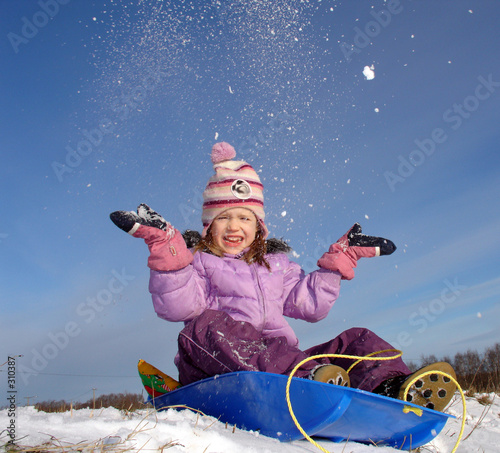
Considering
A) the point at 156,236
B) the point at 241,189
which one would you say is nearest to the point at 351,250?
the point at 241,189

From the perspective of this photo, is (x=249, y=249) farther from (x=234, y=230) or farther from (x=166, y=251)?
(x=166, y=251)

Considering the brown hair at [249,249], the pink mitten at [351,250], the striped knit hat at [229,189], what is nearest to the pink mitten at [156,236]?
the brown hair at [249,249]

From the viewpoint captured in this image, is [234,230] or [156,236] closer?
[156,236]

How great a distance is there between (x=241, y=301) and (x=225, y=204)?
3.37 ft

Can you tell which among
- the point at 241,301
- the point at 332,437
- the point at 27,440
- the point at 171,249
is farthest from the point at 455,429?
the point at 27,440

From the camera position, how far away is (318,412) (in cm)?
217

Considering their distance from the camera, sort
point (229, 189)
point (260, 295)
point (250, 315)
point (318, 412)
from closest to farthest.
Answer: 1. point (318, 412)
2. point (250, 315)
3. point (260, 295)
4. point (229, 189)

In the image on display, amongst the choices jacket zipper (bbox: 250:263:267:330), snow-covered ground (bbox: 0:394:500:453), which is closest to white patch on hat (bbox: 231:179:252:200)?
jacket zipper (bbox: 250:263:267:330)

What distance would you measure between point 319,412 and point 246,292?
1.42 meters

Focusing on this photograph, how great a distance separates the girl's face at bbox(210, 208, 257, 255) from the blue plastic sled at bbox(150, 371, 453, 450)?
1565 mm

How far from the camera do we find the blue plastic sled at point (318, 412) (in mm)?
2164

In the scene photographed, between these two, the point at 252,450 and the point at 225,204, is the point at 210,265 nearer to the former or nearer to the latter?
the point at 225,204

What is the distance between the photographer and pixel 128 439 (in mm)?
1560

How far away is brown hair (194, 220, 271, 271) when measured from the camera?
3.80m
